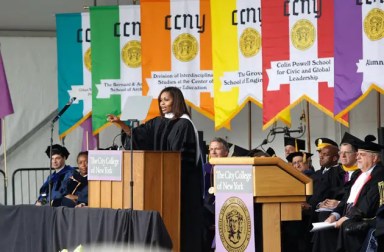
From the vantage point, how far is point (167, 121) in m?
7.66

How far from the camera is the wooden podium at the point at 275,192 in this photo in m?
6.79

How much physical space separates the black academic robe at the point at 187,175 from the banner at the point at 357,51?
2.81m

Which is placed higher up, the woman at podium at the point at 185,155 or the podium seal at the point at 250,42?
the podium seal at the point at 250,42

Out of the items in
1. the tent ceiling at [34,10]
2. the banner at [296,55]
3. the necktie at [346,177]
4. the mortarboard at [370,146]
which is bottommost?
the necktie at [346,177]

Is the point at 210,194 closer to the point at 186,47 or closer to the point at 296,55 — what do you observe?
the point at 296,55

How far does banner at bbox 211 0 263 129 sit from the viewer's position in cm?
1084

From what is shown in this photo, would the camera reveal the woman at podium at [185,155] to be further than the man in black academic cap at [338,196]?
No

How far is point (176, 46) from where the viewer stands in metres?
11.5

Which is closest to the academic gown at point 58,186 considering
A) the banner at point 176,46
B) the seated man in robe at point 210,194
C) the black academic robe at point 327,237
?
the banner at point 176,46

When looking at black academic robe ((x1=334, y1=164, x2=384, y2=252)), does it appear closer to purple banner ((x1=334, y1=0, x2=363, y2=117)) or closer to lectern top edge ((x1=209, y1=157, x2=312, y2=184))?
lectern top edge ((x1=209, y1=157, x2=312, y2=184))

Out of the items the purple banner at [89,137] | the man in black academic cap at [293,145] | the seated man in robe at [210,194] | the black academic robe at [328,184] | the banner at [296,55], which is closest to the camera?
the seated man in robe at [210,194]

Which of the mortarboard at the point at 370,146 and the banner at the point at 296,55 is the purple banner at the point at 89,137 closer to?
the banner at the point at 296,55

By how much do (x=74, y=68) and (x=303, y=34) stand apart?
12.3 ft

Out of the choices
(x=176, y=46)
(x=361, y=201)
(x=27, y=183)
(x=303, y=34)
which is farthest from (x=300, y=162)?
(x=27, y=183)
